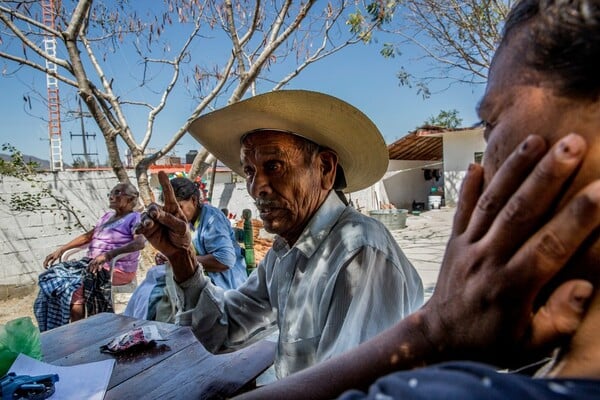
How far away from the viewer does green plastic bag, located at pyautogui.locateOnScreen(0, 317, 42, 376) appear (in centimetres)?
146

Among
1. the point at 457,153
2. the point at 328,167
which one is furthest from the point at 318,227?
the point at 457,153

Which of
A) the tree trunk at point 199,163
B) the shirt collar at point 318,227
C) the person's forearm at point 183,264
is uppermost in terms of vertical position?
the tree trunk at point 199,163

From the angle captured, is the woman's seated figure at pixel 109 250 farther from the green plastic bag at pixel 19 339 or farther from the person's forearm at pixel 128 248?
the green plastic bag at pixel 19 339

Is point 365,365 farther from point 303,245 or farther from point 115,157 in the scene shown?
point 115,157

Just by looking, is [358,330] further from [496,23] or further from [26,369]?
[496,23]

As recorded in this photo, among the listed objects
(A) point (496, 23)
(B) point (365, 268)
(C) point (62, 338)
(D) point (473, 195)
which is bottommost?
(C) point (62, 338)

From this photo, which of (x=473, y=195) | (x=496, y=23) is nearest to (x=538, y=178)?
(x=473, y=195)

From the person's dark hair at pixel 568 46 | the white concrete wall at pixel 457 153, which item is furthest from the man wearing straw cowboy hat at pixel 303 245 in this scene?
the white concrete wall at pixel 457 153

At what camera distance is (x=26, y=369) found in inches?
57.6

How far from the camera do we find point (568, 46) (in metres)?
0.55

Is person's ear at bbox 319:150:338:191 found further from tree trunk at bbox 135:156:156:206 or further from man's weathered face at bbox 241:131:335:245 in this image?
tree trunk at bbox 135:156:156:206

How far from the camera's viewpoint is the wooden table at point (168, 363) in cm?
146

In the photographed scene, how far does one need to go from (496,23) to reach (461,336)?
279 inches

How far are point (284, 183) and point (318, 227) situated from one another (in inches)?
10.2
